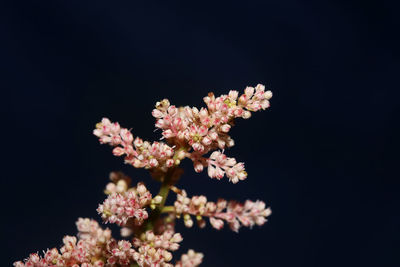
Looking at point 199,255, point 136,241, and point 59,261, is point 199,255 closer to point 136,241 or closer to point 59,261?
point 136,241

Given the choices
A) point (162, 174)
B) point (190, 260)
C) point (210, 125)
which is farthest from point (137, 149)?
point (190, 260)

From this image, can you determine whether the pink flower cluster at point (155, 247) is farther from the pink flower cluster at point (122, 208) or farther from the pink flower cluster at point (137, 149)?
the pink flower cluster at point (137, 149)

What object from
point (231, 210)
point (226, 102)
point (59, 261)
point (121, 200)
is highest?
point (226, 102)

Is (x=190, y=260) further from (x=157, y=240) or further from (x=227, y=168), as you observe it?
(x=227, y=168)

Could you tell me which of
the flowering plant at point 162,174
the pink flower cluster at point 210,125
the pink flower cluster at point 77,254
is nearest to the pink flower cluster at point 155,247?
the flowering plant at point 162,174

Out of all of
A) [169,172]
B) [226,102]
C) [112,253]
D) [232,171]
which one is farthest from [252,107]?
[112,253]

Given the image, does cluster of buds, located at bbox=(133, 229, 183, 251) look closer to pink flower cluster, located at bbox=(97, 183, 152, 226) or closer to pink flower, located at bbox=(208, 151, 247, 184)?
pink flower cluster, located at bbox=(97, 183, 152, 226)
